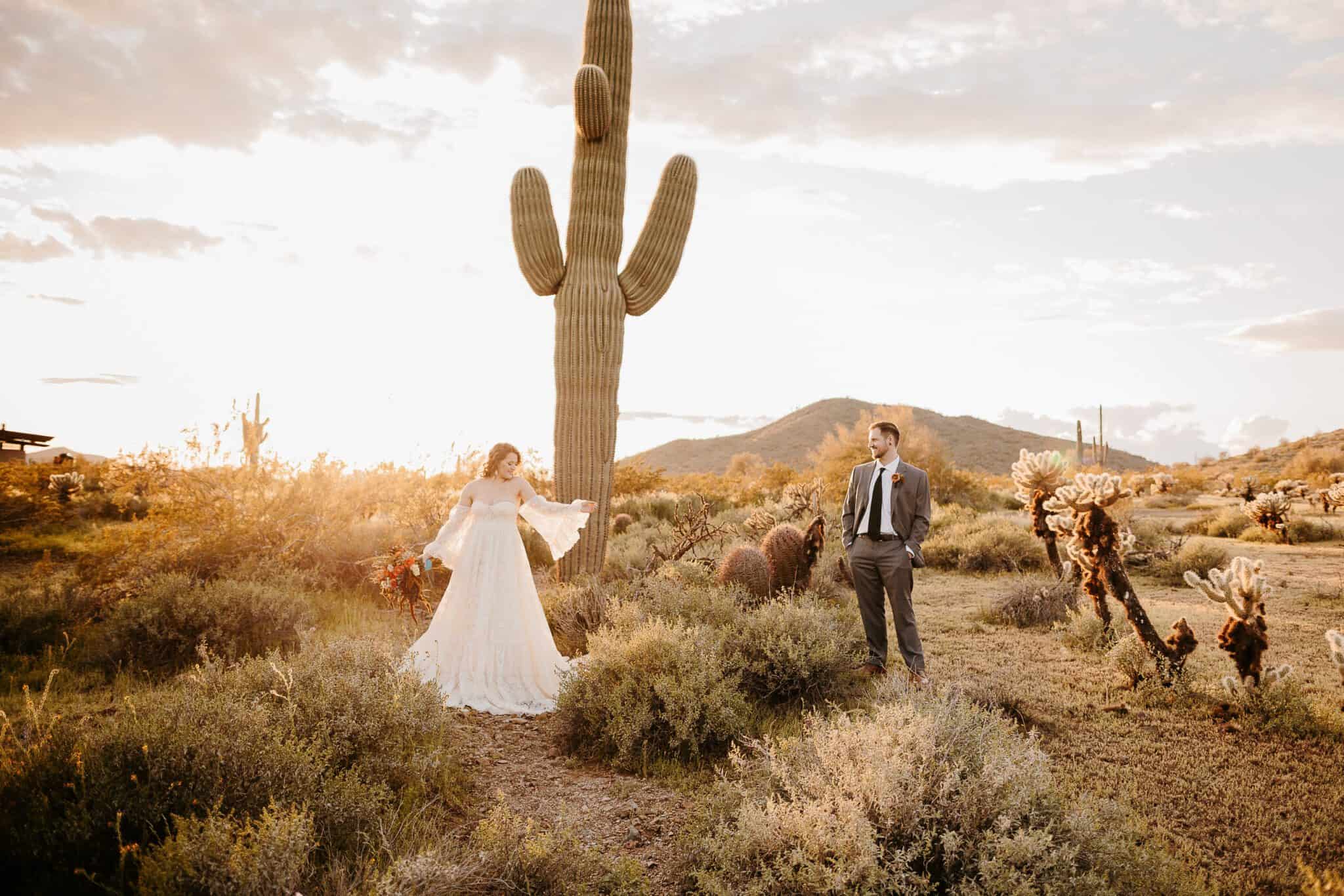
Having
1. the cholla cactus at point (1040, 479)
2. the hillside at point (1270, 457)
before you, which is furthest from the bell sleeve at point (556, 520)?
the hillside at point (1270, 457)

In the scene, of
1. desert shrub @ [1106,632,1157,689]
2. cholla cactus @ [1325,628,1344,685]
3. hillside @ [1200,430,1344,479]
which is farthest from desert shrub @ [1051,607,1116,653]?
hillside @ [1200,430,1344,479]

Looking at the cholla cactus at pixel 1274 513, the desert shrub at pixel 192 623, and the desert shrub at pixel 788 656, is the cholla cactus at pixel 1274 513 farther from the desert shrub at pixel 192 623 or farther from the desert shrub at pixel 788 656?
the desert shrub at pixel 192 623

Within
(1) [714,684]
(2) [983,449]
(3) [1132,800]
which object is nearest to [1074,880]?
(3) [1132,800]

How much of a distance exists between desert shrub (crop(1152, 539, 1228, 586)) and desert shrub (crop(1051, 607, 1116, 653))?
433 centimetres

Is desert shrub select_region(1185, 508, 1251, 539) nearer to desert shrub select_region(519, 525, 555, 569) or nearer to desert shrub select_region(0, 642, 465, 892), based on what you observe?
desert shrub select_region(519, 525, 555, 569)

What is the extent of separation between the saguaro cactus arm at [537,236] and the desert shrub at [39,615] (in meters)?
6.13

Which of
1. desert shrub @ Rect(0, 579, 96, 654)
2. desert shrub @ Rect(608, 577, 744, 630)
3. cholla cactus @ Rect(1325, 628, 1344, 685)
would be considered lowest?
desert shrub @ Rect(0, 579, 96, 654)

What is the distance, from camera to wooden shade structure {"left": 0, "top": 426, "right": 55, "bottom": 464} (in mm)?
17844

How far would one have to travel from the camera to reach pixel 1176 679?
225 inches

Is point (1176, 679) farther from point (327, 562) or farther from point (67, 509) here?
point (67, 509)

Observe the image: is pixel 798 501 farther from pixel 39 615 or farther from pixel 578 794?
pixel 39 615

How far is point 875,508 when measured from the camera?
6.11 meters

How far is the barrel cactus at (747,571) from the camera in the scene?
26.1ft

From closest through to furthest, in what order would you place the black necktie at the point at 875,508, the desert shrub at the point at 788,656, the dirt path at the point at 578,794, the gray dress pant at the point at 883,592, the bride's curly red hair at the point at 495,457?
the dirt path at the point at 578,794
the desert shrub at the point at 788,656
the gray dress pant at the point at 883,592
the black necktie at the point at 875,508
the bride's curly red hair at the point at 495,457
